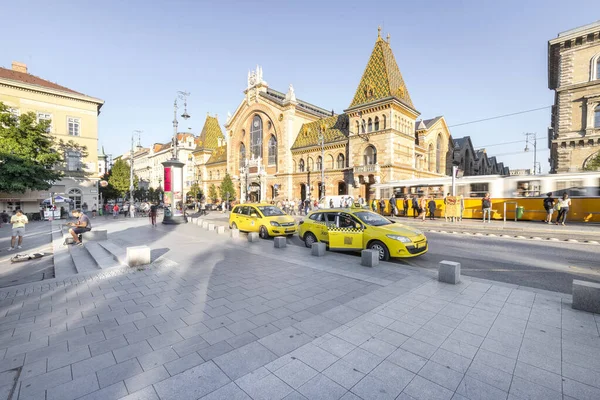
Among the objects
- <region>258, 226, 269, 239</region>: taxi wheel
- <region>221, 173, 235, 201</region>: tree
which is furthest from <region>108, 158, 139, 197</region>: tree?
<region>258, 226, 269, 239</region>: taxi wheel

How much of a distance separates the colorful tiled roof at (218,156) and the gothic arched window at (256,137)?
909 cm

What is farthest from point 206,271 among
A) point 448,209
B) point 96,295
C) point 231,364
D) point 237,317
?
point 448,209

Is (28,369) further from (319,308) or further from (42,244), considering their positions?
(42,244)

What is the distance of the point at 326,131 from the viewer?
1503 inches

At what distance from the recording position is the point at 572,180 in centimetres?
1736

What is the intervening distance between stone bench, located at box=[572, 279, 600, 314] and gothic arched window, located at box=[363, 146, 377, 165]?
27.2 meters

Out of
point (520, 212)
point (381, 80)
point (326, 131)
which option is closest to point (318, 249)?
point (520, 212)

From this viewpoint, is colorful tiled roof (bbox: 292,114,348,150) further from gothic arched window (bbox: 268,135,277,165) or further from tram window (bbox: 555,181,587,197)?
tram window (bbox: 555,181,587,197)

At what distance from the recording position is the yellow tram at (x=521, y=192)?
16734 mm

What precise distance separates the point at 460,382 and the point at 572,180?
70.8 ft

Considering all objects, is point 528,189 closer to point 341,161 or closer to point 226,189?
point 341,161

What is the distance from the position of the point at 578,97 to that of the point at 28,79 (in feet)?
195

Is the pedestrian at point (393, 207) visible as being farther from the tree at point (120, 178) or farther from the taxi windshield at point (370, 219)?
the tree at point (120, 178)

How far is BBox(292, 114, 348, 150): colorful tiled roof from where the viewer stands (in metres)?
36.2
